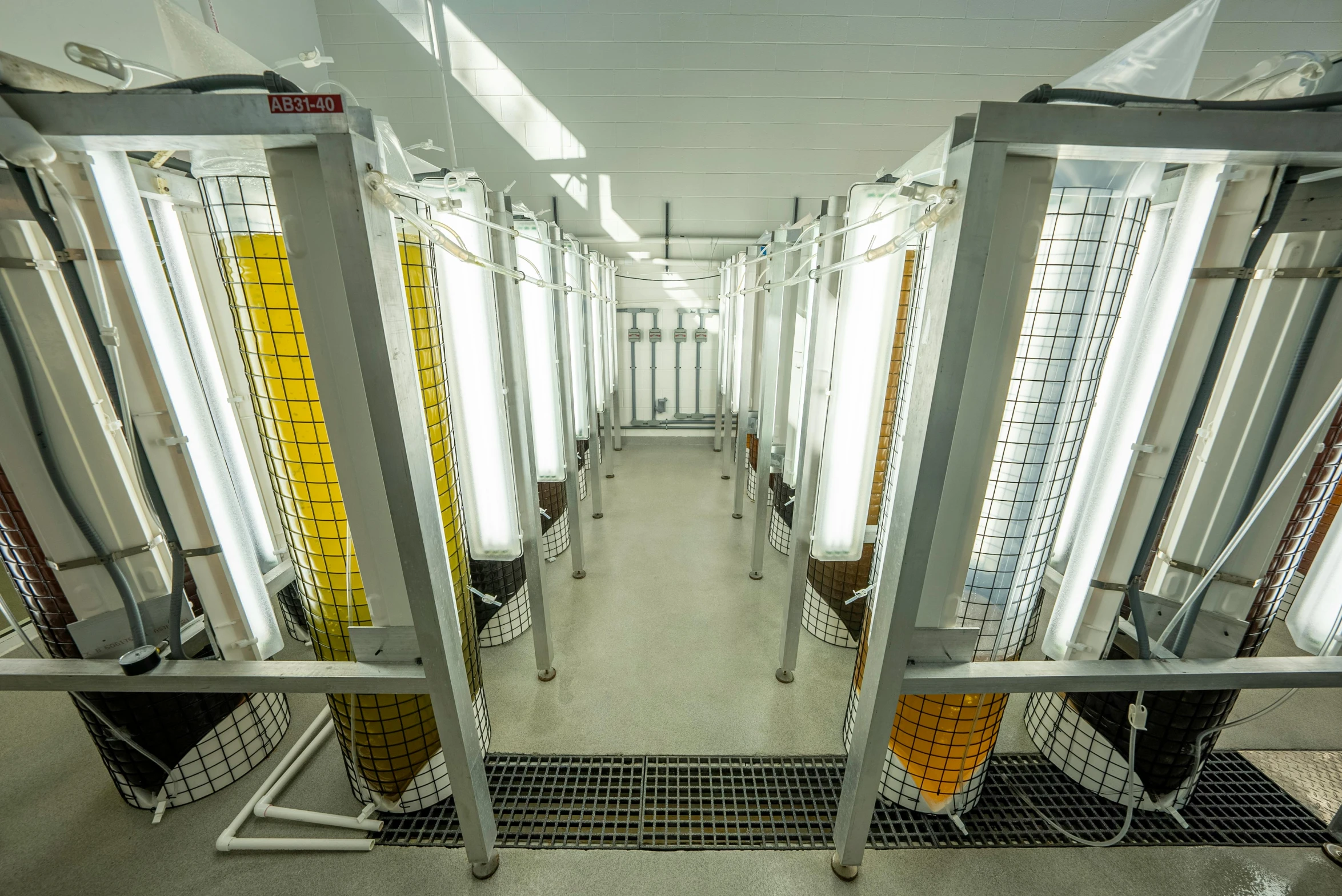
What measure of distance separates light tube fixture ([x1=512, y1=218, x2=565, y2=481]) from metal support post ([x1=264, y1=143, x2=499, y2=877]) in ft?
3.55

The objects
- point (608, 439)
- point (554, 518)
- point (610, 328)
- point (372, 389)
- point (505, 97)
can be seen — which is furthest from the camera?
point (610, 328)

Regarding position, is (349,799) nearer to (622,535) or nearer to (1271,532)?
(622,535)

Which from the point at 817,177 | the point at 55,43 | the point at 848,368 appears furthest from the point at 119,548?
the point at 817,177

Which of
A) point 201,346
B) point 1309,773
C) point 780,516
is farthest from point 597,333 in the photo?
point 1309,773

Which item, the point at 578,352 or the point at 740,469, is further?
the point at 740,469

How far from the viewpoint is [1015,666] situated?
42.7 inches

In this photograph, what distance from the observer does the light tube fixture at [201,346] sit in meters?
1.08

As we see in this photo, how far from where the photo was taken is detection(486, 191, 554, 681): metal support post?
1560mm

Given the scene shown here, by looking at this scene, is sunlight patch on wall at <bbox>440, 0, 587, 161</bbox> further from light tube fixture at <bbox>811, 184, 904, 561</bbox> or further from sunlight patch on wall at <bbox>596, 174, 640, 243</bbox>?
light tube fixture at <bbox>811, 184, 904, 561</bbox>

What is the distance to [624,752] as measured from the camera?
1.69 meters

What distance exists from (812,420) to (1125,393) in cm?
89

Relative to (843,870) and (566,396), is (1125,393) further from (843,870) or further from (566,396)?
(566,396)

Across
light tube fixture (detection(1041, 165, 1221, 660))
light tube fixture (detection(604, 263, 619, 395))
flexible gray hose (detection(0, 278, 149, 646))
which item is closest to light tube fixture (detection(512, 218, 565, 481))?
flexible gray hose (detection(0, 278, 149, 646))

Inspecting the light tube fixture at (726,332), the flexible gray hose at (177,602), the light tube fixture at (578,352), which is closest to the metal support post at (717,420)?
the light tube fixture at (726,332)
